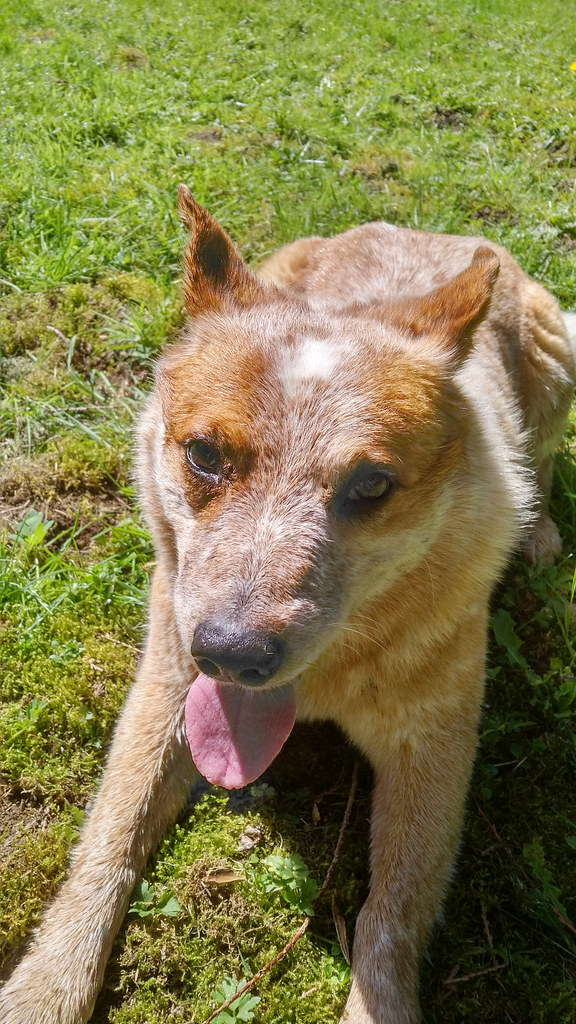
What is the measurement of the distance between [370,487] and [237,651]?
2.30ft

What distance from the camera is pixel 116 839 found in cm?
291

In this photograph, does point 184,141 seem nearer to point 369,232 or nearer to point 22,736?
point 369,232

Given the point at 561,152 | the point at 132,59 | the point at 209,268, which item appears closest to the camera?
the point at 209,268

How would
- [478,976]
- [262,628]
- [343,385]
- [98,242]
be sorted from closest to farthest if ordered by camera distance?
[262,628] → [343,385] → [478,976] → [98,242]

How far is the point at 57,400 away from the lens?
4.50 m

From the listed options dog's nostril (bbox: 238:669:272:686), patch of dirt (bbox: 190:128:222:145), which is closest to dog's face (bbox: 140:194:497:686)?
dog's nostril (bbox: 238:669:272:686)

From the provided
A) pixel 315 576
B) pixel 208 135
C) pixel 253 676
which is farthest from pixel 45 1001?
pixel 208 135

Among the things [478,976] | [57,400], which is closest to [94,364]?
[57,400]

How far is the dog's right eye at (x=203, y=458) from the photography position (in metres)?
2.49

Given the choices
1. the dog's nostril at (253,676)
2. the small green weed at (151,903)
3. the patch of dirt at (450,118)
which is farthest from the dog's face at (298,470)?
the patch of dirt at (450,118)

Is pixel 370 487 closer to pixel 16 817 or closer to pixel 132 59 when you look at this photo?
pixel 16 817

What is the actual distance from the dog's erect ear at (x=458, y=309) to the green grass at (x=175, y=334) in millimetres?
1553

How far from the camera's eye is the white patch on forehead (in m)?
2.49

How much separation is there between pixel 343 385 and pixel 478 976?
210 cm
